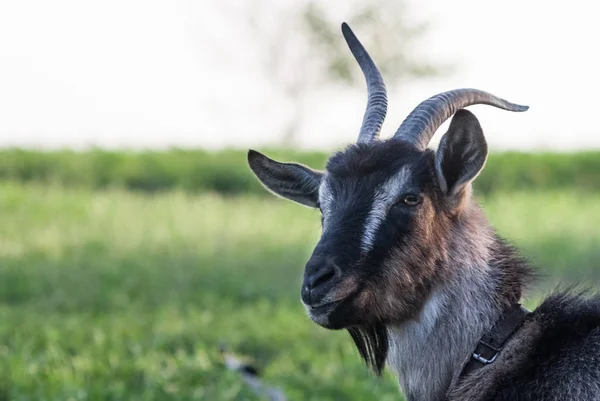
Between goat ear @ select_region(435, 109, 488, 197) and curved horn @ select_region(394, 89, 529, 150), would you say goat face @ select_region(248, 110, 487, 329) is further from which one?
curved horn @ select_region(394, 89, 529, 150)

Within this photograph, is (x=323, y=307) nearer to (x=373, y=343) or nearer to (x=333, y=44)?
(x=373, y=343)

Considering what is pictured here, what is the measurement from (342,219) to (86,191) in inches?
600

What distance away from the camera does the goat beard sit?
13.9 feet

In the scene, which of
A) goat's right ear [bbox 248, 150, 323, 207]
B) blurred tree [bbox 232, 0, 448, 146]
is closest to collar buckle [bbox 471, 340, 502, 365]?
goat's right ear [bbox 248, 150, 323, 207]

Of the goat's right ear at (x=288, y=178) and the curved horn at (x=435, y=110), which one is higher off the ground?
the curved horn at (x=435, y=110)

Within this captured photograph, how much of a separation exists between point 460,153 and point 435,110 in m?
0.30

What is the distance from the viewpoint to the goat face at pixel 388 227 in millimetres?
3959

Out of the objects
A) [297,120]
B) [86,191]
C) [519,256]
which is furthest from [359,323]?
[297,120]

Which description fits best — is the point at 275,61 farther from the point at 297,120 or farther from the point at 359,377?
the point at 359,377

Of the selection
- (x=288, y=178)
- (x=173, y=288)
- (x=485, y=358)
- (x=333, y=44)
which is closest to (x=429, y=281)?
(x=485, y=358)

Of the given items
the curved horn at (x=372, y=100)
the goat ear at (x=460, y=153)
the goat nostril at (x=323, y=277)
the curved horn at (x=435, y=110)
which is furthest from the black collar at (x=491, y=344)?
the curved horn at (x=372, y=100)

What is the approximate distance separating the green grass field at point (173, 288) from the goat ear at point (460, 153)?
81 cm

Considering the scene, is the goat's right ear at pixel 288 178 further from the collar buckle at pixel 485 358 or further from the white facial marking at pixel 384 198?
→ the collar buckle at pixel 485 358

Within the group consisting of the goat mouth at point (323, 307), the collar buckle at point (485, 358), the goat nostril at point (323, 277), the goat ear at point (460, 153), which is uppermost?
the goat ear at point (460, 153)
